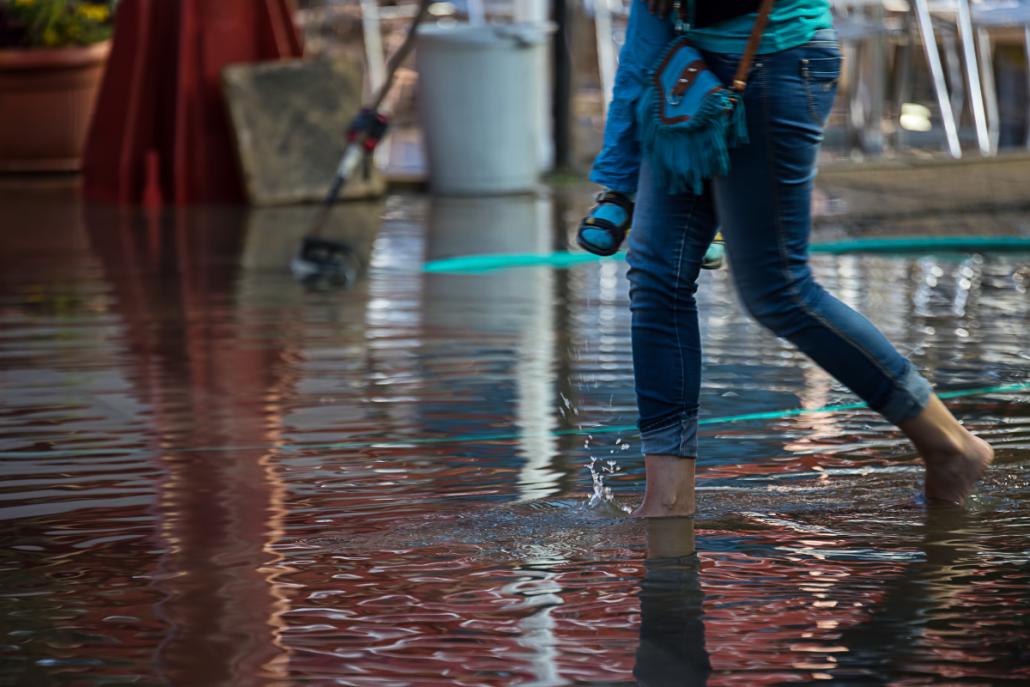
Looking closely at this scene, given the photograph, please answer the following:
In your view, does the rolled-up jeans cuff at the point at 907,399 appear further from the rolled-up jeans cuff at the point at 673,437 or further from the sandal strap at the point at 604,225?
the sandal strap at the point at 604,225

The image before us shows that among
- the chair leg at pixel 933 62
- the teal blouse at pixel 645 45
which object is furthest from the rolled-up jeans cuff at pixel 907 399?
the chair leg at pixel 933 62

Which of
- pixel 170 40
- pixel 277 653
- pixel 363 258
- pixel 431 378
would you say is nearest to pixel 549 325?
pixel 431 378

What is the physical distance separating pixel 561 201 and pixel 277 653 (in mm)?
7119

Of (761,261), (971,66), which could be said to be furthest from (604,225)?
(971,66)

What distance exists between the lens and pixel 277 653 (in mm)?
2373

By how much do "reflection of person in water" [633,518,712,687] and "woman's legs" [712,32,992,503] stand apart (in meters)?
0.38

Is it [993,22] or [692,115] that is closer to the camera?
[692,115]

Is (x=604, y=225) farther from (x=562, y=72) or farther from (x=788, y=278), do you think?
(x=562, y=72)

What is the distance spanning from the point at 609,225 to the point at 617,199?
6 centimetres

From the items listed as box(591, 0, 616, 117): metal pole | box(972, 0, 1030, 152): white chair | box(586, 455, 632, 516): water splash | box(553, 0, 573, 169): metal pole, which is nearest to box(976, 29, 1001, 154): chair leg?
box(972, 0, 1030, 152): white chair

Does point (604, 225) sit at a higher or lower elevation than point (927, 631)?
higher

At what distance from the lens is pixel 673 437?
3.00 metres

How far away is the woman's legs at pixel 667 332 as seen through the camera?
296 cm

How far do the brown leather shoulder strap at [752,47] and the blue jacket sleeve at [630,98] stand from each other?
0.16m
